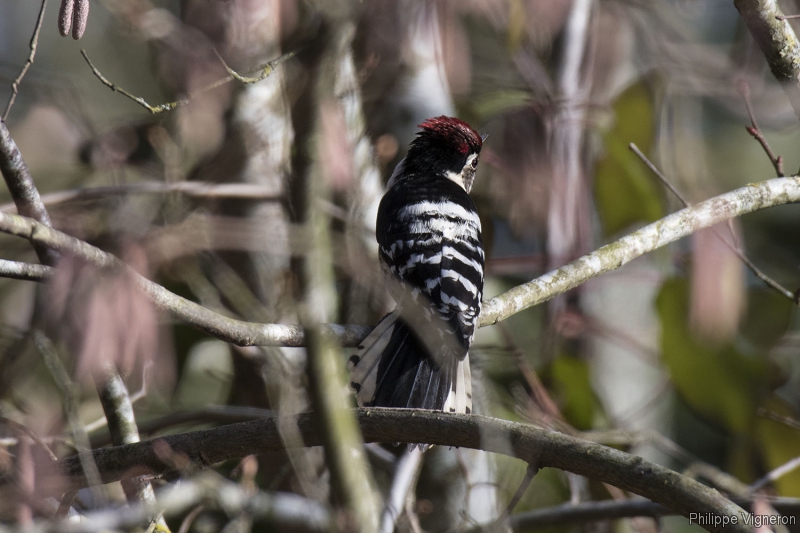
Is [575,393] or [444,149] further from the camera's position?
[575,393]

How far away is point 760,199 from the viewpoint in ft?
7.88

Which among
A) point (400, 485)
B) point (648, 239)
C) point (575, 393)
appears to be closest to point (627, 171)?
point (575, 393)

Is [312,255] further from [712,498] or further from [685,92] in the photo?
[685,92]

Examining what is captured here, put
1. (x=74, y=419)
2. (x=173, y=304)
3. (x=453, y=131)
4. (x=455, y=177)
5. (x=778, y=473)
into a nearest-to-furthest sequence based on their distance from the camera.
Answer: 1. (x=173, y=304)
2. (x=74, y=419)
3. (x=778, y=473)
4. (x=453, y=131)
5. (x=455, y=177)

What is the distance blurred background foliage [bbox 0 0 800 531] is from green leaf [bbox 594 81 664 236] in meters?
0.01

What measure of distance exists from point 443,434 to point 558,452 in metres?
0.23

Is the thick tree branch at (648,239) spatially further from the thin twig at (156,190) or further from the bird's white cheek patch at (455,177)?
the thin twig at (156,190)

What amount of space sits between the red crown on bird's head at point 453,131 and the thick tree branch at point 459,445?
1.73 meters

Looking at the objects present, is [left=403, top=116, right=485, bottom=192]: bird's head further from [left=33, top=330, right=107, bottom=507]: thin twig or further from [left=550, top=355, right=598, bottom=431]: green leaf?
[left=33, top=330, right=107, bottom=507]: thin twig

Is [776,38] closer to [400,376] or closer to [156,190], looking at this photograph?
[400,376]

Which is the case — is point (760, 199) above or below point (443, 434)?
above

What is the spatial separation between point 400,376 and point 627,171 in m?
1.76

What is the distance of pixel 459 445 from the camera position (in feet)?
5.21

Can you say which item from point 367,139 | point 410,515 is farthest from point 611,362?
point 410,515
